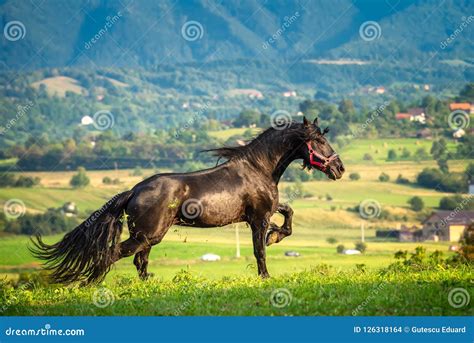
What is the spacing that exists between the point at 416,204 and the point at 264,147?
3602 inches

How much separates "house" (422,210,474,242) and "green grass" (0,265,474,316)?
234ft

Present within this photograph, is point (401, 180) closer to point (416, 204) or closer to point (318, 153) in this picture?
point (416, 204)

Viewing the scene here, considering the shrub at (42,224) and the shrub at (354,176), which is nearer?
the shrub at (42,224)

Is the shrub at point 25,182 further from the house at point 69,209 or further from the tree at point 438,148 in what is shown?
the tree at point 438,148

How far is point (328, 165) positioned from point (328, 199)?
91990mm

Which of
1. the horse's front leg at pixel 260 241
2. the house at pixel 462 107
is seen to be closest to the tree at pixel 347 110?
the house at pixel 462 107

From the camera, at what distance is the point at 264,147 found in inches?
556

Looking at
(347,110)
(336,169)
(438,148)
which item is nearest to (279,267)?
(336,169)

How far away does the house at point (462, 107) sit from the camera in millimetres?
134875

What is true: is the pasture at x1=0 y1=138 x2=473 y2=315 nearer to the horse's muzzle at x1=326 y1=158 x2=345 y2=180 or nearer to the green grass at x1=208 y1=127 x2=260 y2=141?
the horse's muzzle at x1=326 y1=158 x2=345 y2=180

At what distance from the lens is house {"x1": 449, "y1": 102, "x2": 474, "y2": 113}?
135 m

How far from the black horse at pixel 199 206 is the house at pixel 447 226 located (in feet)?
230

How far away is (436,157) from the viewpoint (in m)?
116

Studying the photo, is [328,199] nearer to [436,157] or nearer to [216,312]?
[436,157]
